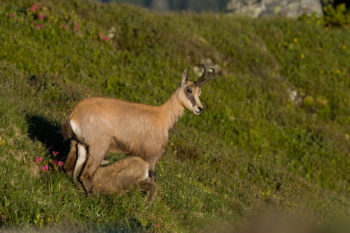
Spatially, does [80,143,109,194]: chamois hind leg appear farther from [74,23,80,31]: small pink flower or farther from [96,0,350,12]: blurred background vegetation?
[96,0,350,12]: blurred background vegetation

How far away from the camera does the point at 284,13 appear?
25.5 metres

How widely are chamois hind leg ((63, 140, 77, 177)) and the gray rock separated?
19.3 metres

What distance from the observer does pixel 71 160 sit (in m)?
7.02

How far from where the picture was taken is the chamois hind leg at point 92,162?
21.8 feet

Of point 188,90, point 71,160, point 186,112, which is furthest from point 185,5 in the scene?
point 71,160

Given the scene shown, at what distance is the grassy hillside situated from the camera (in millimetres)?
6973

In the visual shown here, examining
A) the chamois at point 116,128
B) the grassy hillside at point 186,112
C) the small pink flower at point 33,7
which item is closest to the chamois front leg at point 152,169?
the chamois at point 116,128

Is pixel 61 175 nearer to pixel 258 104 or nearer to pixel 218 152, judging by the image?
pixel 218 152

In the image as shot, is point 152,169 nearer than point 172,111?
Yes

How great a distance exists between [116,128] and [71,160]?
0.81m

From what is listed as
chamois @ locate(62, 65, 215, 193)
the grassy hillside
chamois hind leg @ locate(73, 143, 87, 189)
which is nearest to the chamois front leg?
chamois @ locate(62, 65, 215, 193)

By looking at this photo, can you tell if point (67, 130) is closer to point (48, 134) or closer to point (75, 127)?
point (75, 127)

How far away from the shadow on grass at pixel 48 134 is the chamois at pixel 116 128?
Answer: 3.08 feet

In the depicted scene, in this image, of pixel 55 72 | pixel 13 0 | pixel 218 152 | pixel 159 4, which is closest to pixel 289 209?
pixel 218 152
